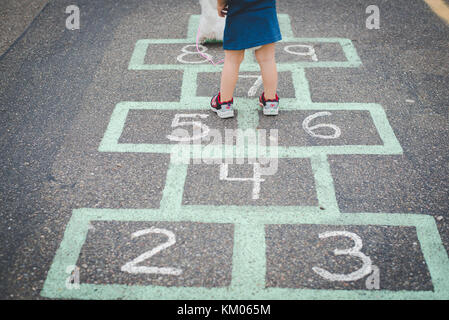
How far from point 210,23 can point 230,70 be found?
1540mm

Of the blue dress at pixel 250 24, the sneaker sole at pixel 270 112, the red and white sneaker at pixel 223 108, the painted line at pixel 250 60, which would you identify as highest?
the blue dress at pixel 250 24

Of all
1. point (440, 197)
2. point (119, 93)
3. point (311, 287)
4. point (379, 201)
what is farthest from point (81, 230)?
point (440, 197)

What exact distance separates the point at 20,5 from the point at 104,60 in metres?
2.47

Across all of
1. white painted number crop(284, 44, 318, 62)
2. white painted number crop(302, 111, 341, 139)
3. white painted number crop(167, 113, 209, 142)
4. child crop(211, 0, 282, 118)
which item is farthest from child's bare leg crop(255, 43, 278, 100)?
white painted number crop(284, 44, 318, 62)

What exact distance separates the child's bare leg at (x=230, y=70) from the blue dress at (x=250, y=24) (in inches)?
4.3

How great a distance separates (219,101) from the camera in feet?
11.9

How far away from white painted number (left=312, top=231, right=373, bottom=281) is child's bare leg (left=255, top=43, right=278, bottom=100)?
1.49 meters

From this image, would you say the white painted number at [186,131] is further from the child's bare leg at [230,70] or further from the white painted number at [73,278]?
the white painted number at [73,278]

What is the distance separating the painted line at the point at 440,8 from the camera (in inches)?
210

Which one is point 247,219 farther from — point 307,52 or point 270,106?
point 307,52

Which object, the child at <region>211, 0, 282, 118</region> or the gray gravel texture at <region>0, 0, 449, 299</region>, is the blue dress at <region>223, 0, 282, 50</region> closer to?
the child at <region>211, 0, 282, 118</region>

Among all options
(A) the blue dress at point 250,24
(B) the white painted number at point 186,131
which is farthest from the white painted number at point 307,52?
(B) the white painted number at point 186,131

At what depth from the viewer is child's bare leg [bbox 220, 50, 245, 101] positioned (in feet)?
11.0
